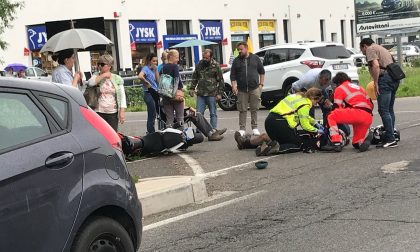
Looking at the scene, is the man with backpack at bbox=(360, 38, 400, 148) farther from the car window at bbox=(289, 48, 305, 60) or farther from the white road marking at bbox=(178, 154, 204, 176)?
the car window at bbox=(289, 48, 305, 60)

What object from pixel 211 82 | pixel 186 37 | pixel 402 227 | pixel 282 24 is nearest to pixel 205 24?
pixel 186 37

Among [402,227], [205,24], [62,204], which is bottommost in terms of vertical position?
[402,227]

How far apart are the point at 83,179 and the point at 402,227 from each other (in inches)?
124

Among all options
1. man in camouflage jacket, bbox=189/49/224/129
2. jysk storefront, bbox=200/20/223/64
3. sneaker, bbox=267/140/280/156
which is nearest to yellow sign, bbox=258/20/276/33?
jysk storefront, bbox=200/20/223/64

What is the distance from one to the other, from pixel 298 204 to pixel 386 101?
162 inches

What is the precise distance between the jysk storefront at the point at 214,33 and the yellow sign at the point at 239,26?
142 cm

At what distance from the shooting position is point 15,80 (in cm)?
379

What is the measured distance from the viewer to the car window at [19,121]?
357 cm

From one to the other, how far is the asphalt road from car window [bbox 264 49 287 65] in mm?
7999

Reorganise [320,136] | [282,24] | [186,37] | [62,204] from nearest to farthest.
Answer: [62,204], [320,136], [186,37], [282,24]

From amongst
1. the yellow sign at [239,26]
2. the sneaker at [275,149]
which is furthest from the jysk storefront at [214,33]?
the sneaker at [275,149]

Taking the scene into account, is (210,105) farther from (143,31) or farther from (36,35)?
(143,31)

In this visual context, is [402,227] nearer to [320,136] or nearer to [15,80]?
[15,80]

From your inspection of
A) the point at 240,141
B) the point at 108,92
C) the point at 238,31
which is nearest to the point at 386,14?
the point at 240,141
